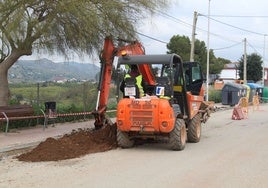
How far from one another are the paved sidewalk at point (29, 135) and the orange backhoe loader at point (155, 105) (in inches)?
75.9

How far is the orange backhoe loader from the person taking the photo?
40.5 ft

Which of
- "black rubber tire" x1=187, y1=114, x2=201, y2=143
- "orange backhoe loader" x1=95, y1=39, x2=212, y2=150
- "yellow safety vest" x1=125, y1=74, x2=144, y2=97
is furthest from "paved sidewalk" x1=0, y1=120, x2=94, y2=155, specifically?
"black rubber tire" x1=187, y1=114, x2=201, y2=143

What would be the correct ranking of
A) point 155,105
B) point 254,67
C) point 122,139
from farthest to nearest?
point 254,67 < point 122,139 < point 155,105

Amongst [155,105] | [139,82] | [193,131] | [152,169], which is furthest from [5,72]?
[152,169]

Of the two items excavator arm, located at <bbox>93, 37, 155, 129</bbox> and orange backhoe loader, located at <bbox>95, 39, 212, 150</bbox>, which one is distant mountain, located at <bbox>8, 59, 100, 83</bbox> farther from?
orange backhoe loader, located at <bbox>95, 39, 212, 150</bbox>

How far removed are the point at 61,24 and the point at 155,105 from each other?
5477 millimetres

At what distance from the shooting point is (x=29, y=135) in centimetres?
1535

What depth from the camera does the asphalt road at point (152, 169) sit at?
8.56 m

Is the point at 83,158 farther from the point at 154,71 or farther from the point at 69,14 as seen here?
the point at 69,14

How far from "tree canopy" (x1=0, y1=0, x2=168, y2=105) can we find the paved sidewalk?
5.29ft

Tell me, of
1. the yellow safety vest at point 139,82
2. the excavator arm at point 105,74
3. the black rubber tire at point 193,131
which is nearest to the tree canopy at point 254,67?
the black rubber tire at point 193,131

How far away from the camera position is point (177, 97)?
13906 millimetres

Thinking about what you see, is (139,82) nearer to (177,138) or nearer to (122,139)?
(122,139)

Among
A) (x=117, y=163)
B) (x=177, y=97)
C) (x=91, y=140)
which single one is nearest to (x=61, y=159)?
(x=117, y=163)
